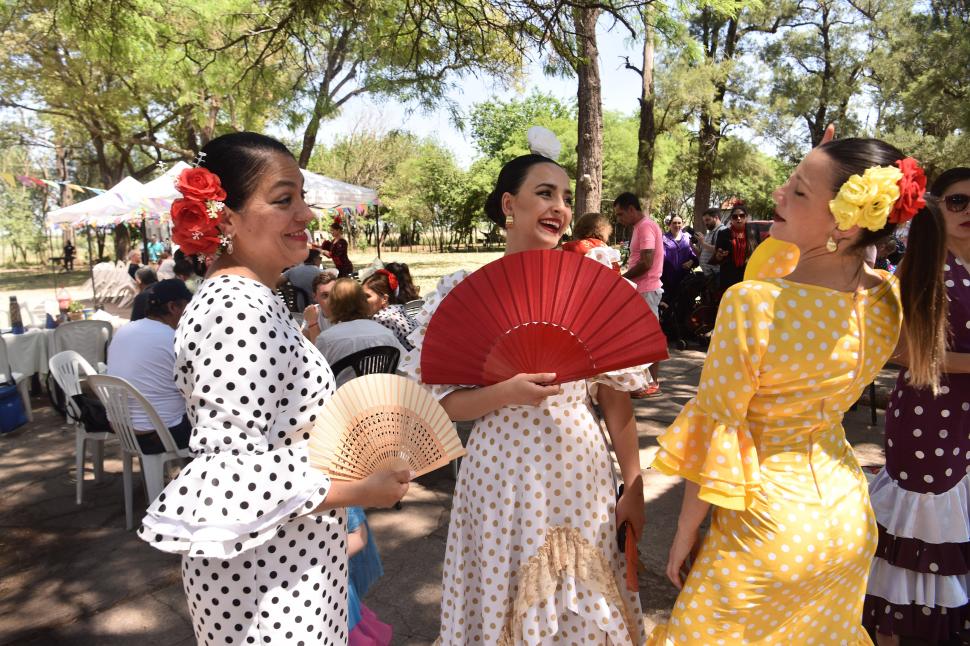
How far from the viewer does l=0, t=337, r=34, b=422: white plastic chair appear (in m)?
5.51

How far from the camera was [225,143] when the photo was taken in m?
1.32

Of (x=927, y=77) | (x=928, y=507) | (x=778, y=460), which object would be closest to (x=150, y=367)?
(x=778, y=460)

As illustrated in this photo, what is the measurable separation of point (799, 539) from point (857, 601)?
0.35m

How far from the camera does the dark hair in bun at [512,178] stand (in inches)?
69.7

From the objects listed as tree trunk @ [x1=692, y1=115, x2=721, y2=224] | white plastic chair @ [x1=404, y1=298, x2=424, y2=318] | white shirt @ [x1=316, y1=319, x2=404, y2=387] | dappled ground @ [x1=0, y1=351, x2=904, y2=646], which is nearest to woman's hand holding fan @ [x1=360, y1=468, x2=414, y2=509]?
dappled ground @ [x1=0, y1=351, x2=904, y2=646]

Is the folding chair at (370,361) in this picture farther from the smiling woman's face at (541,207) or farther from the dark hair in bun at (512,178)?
the smiling woman's face at (541,207)

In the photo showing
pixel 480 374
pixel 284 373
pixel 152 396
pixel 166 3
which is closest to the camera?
pixel 284 373

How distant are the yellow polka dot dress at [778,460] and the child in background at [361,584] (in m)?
0.84

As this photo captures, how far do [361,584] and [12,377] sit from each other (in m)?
5.51

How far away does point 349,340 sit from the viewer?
3.99m

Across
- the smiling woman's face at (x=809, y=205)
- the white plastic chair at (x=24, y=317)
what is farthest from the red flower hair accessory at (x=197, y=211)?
the white plastic chair at (x=24, y=317)

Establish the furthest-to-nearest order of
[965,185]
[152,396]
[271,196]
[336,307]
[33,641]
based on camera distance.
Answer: [336,307] → [152,396] → [33,641] → [965,185] → [271,196]

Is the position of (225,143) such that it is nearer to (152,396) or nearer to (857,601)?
(857,601)

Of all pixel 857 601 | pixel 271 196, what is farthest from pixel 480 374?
pixel 857 601
